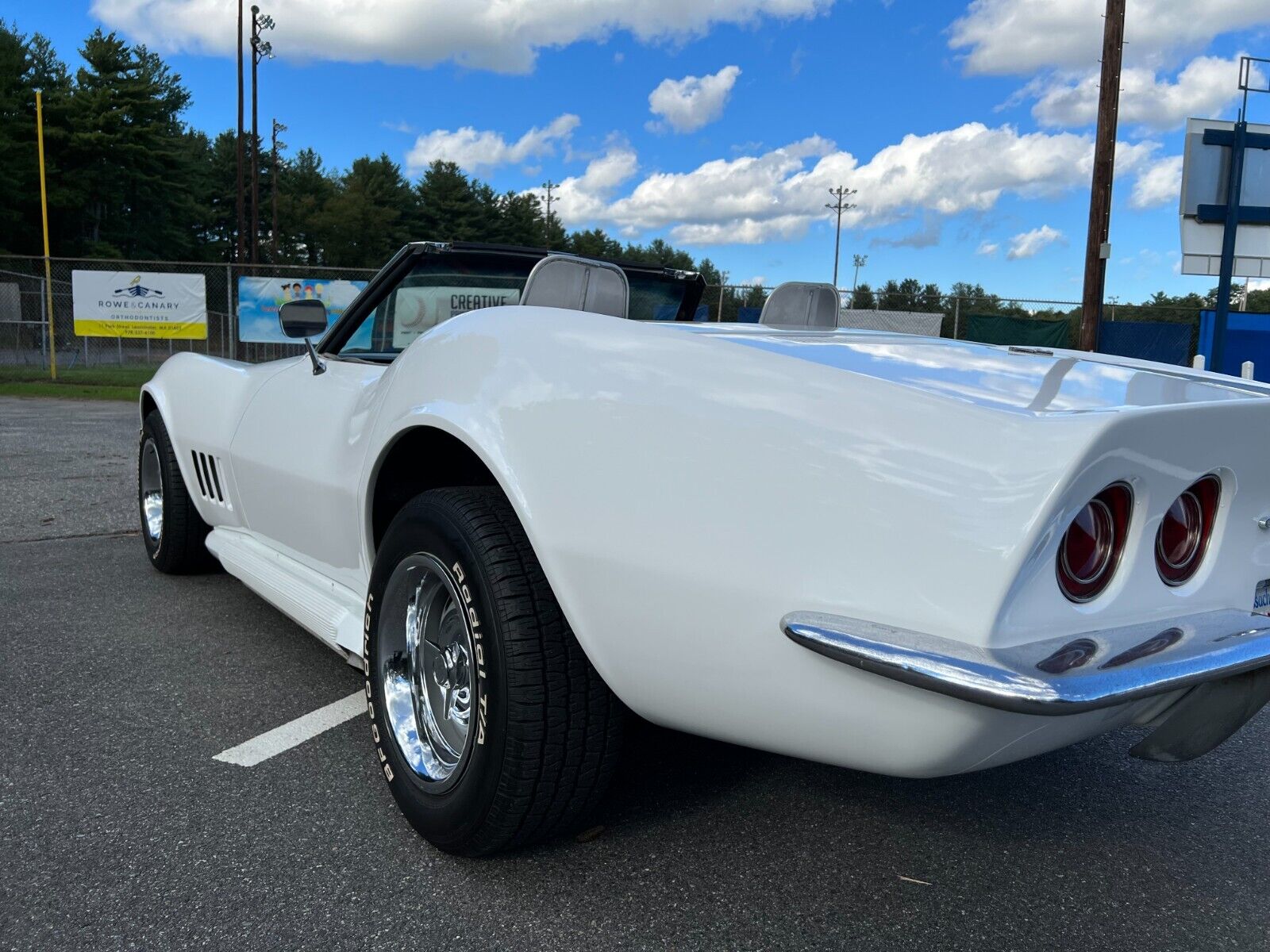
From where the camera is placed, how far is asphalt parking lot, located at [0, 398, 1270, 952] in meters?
1.92

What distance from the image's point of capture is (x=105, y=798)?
2.38 meters

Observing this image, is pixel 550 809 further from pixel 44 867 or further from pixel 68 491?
pixel 68 491

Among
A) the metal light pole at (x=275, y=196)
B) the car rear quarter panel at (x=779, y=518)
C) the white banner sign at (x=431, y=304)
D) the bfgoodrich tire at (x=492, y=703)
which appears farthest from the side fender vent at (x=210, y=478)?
the metal light pole at (x=275, y=196)

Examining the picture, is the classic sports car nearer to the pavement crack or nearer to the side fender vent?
the side fender vent

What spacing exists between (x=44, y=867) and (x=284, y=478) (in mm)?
1256

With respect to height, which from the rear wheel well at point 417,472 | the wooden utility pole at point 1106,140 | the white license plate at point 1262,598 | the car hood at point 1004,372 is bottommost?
the white license plate at point 1262,598

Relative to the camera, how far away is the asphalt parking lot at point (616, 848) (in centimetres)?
192

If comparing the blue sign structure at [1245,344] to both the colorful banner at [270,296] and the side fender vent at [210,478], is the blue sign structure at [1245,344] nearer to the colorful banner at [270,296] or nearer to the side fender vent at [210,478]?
the colorful banner at [270,296]

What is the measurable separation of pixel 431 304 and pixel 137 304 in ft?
53.7

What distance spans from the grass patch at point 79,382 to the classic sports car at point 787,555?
528 inches

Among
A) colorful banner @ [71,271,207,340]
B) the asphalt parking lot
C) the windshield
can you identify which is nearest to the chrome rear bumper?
the asphalt parking lot

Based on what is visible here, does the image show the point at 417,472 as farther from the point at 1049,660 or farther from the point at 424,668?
the point at 1049,660

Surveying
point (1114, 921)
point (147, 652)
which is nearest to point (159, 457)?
point (147, 652)

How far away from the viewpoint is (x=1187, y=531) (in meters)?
1.86
